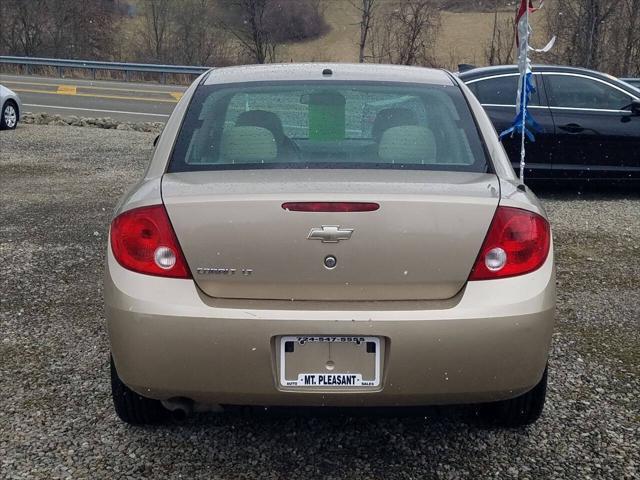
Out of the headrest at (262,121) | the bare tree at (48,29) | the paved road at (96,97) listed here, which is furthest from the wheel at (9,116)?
the bare tree at (48,29)

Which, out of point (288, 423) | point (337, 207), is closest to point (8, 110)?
point (288, 423)

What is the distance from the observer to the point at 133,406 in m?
3.16

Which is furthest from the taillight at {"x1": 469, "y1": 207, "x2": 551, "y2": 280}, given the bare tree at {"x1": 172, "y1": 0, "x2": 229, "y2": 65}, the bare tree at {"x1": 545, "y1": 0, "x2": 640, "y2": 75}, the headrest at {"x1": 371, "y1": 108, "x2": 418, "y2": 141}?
the bare tree at {"x1": 172, "y1": 0, "x2": 229, "y2": 65}

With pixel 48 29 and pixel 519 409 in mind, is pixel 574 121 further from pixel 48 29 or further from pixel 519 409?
pixel 48 29

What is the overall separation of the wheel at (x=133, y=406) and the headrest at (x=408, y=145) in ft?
4.51

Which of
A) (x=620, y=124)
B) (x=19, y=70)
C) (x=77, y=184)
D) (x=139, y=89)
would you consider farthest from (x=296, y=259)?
(x=19, y=70)

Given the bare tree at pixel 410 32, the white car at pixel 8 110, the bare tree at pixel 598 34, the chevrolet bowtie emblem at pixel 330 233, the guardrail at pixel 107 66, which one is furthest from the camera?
the guardrail at pixel 107 66

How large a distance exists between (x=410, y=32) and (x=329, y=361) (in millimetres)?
23708

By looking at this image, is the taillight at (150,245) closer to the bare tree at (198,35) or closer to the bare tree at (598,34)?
the bare tree at (598,34)

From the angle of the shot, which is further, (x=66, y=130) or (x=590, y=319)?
(x=66, y=130)

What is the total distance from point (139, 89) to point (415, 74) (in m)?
24.4

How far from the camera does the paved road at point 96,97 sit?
67.2ft

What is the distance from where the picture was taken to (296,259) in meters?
2.59

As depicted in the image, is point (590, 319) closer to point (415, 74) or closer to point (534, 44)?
point (415, 74)
